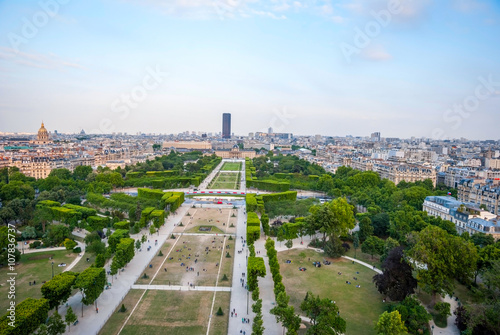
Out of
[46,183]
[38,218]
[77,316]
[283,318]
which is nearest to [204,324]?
[283,318]

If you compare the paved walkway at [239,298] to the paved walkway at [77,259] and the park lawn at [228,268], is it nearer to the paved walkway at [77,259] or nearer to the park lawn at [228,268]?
the park lawn at [228,268]

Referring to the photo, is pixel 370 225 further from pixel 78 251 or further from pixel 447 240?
pixel 78 251

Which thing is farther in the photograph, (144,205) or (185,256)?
(144,205)

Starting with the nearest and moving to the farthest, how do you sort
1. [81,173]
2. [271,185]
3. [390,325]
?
[390,325] → [271,185] → [81,173]

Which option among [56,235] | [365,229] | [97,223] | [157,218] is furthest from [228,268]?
[56,235]

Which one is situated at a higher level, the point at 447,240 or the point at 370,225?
the point at 447,240

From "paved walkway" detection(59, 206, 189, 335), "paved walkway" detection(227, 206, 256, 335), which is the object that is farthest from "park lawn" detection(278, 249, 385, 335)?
"paved walkway" detection(59, 206, 189, 335)

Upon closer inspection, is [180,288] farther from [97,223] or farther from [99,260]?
[97,223]
